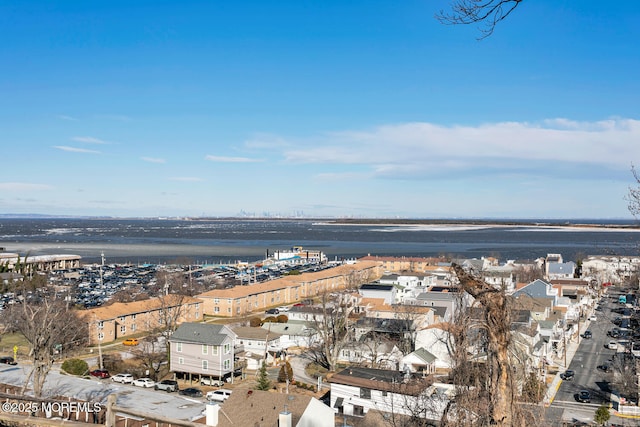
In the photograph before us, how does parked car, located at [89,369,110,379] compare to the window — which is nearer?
the window

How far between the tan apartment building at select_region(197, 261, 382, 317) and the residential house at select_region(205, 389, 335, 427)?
1855cm

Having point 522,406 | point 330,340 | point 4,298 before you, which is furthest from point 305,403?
point 4,298

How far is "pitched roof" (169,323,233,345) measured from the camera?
24.2 meters

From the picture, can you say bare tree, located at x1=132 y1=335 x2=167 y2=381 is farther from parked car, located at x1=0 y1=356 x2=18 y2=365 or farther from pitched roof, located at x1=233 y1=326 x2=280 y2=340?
parked car, located at x1=0 y1=356 x2=18 y2=365

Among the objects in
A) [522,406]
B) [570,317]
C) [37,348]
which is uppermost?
[522,406]

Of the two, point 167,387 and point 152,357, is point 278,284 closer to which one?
point 152,357

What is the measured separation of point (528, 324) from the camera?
2773 centimetres

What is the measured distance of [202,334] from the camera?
2478 cm

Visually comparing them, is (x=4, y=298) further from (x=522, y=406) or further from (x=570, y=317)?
(x=522, y=406)

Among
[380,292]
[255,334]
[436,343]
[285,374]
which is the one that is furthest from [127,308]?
[436,343]

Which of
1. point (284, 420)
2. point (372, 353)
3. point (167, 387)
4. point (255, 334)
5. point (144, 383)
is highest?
point (284, 420)

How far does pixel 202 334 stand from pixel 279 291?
20.3 m

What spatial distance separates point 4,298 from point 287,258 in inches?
1641

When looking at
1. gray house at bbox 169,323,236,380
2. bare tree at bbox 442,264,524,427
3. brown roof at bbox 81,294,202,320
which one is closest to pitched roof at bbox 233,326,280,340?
gray house at bbox 169,323,236,380
